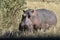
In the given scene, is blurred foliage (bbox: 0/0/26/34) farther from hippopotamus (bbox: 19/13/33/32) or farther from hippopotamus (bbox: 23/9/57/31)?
hippopotamus (bbox: 19/13/33/32)

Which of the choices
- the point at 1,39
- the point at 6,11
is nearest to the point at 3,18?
the point at 6,11

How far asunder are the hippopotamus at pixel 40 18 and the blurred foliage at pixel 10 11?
1571mm

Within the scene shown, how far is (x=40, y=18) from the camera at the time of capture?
400 inches

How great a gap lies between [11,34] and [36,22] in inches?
57.4

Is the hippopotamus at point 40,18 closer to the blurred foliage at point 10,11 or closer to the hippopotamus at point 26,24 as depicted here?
the hippopotamus at point 26,24

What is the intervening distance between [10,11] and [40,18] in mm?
2525

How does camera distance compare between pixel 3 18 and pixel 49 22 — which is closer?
pixel 49 22

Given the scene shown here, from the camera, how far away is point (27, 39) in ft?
24.9

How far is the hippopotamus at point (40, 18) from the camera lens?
967 centimetres

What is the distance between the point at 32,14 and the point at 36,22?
0.31 meters

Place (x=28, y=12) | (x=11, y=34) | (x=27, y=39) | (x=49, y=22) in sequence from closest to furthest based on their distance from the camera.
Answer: (x=27, y=39)
(x=11, y=34)
(x=28, y=12)
(x=49, y=22)

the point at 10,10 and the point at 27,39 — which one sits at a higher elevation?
the point at 10,10

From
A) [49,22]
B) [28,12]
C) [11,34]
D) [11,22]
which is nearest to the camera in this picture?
[11,34]

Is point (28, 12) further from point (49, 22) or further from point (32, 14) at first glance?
point (49, 22)
